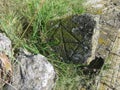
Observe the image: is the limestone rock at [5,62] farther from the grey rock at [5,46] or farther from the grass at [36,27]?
the grass at [36,27]

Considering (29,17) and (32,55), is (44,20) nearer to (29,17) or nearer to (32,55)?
(29,17)

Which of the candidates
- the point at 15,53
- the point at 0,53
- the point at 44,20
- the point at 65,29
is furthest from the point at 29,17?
the point at 0,53

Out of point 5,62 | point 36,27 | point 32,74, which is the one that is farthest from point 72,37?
point 5,62

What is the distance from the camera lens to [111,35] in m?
3.20

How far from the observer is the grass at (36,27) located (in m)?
2.98

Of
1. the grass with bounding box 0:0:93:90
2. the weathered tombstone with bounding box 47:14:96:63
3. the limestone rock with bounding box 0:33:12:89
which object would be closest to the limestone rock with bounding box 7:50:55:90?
the limestone rock with bounding box 0:33:12:89

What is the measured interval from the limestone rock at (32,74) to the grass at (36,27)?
236mm

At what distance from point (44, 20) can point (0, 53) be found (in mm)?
811

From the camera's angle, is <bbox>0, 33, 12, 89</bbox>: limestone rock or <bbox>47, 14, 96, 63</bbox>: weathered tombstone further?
<bbox>47, 14, 96, 63</bbox>: weathered tombstone

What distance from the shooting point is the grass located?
117 inches

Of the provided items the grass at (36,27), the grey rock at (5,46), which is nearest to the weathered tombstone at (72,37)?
the grass at (36,27)

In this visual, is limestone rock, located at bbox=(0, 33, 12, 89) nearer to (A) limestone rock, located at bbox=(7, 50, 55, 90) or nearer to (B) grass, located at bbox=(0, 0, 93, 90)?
(A) limestone rock, located at bbox=(7, 50, 55, 90)

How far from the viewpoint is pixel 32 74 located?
8.48 feet

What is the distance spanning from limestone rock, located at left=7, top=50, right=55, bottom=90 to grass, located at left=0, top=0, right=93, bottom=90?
0.77 ft
